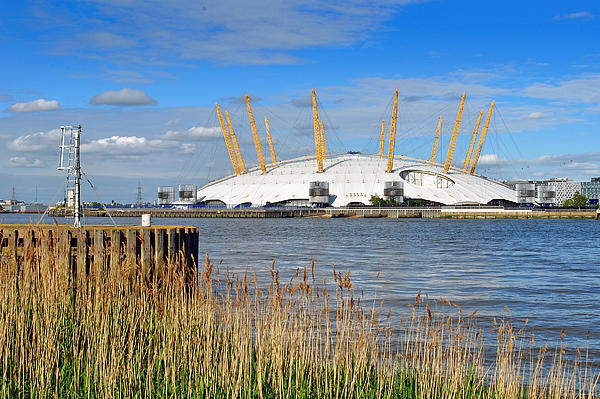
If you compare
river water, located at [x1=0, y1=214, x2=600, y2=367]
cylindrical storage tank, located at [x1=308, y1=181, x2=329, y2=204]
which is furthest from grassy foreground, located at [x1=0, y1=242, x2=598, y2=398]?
cylindrical storage tank, located at [x1=308, y1=181, x2=329, y2=204]

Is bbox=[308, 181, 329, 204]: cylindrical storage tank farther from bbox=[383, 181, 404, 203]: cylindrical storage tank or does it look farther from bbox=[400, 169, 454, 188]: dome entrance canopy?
bbox=[400, 169, 454, 188]: dome entrance canopy

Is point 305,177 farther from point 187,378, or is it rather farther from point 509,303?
point 187,378

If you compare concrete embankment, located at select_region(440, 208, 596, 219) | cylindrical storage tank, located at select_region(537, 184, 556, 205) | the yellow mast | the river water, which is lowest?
the river water

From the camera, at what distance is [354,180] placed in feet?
563

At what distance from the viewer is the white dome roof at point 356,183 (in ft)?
543

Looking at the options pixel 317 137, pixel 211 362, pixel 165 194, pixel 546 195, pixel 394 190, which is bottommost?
pixel 211 362

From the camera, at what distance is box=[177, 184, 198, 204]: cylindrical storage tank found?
181500mm


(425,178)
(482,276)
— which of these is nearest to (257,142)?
(425,178)

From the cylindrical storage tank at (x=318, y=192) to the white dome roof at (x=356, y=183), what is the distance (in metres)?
5.03

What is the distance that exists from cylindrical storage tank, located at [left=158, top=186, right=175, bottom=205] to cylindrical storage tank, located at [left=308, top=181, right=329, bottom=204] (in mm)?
47952

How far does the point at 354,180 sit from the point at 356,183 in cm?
184

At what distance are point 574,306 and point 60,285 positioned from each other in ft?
48.5

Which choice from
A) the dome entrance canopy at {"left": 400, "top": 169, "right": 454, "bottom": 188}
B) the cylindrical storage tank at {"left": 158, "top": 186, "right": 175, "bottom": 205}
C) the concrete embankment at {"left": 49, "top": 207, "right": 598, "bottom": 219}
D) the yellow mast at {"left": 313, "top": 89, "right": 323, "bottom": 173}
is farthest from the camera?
the cylindrical storage tank at {"left": 158, "top": 186, "right": 175, "bottom": 205}

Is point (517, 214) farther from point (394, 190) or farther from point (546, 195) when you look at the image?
point (546, 195)
